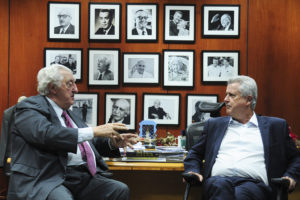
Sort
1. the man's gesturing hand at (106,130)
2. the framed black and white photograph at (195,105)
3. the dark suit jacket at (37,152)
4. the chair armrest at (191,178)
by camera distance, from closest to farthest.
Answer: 1. the dark suit jacket at (37,152)
2. the man's gesturing hand at (106,130)
3. the chair armrest at (191,178)
4. the framed black and white photograph at (195,105)

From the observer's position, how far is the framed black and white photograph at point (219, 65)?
491 centimetres

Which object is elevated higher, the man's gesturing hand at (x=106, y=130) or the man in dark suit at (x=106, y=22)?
the man in dark suit at (x=106, y=22)

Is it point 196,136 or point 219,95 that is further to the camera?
point 219,95

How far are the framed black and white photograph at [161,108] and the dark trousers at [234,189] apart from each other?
2272 millimetres

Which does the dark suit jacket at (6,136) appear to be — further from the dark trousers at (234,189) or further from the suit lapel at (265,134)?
the suit lapel at (265,134)

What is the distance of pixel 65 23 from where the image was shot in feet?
16.4

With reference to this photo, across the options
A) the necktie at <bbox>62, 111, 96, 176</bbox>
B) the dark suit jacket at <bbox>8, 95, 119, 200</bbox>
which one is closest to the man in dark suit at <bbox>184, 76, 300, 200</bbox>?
the necktie at <bbox>62, 111, 96, 176</bbox>

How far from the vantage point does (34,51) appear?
5.01m

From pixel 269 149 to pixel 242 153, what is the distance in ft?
0.68

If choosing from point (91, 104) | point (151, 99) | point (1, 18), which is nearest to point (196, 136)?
point (151, 99)

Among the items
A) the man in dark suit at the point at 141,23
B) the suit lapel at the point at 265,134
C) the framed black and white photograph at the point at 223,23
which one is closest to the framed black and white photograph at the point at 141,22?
the man in dark suit at the point at 141,23

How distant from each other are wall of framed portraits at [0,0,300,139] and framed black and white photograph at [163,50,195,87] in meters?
0.01

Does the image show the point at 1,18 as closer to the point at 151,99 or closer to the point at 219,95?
the point at 151,99

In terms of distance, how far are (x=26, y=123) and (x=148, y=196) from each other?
1.42 meters
